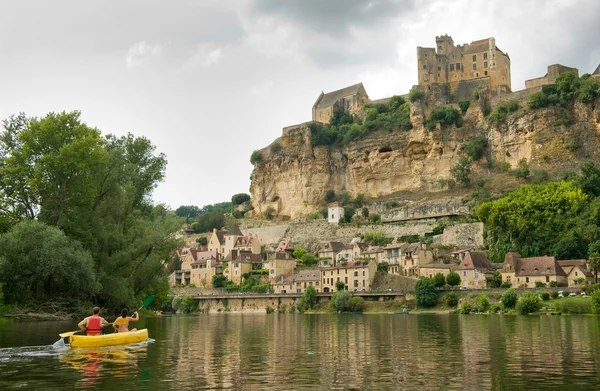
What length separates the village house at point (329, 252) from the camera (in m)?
82.9

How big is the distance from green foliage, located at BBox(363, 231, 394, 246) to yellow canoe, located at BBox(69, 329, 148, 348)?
193 ft

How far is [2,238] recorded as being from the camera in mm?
32688

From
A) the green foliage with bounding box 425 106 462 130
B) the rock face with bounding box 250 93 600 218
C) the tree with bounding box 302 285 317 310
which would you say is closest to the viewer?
the tree with bounding box 302 285 317 310

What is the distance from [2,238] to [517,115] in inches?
2724

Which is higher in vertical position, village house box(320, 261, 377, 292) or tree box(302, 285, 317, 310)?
village house box(320, 261, 377, 292)

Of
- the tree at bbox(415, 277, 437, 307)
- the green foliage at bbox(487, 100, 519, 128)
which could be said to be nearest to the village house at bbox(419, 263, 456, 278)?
the tree at bbox(415, 277, 437, 307)

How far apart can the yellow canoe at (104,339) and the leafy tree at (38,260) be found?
31.1 feet

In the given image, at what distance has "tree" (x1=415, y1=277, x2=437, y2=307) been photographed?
206ft

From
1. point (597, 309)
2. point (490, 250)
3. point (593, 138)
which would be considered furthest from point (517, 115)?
point (597, 309)

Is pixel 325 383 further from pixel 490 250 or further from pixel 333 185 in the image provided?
pixel 333 185

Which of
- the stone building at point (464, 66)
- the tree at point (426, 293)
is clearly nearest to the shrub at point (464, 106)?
the stone building at point (464, 66)

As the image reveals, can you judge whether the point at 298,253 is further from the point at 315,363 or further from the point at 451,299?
the point at 315,363

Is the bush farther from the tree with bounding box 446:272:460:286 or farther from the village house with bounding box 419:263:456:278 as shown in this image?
the village house with bounding box 419:263:456:278

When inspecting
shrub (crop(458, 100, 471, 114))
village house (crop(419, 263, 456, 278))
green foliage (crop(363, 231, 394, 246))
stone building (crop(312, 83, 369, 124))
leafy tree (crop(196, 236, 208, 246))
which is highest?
stone building (crop(312, 83, 369, 124))
